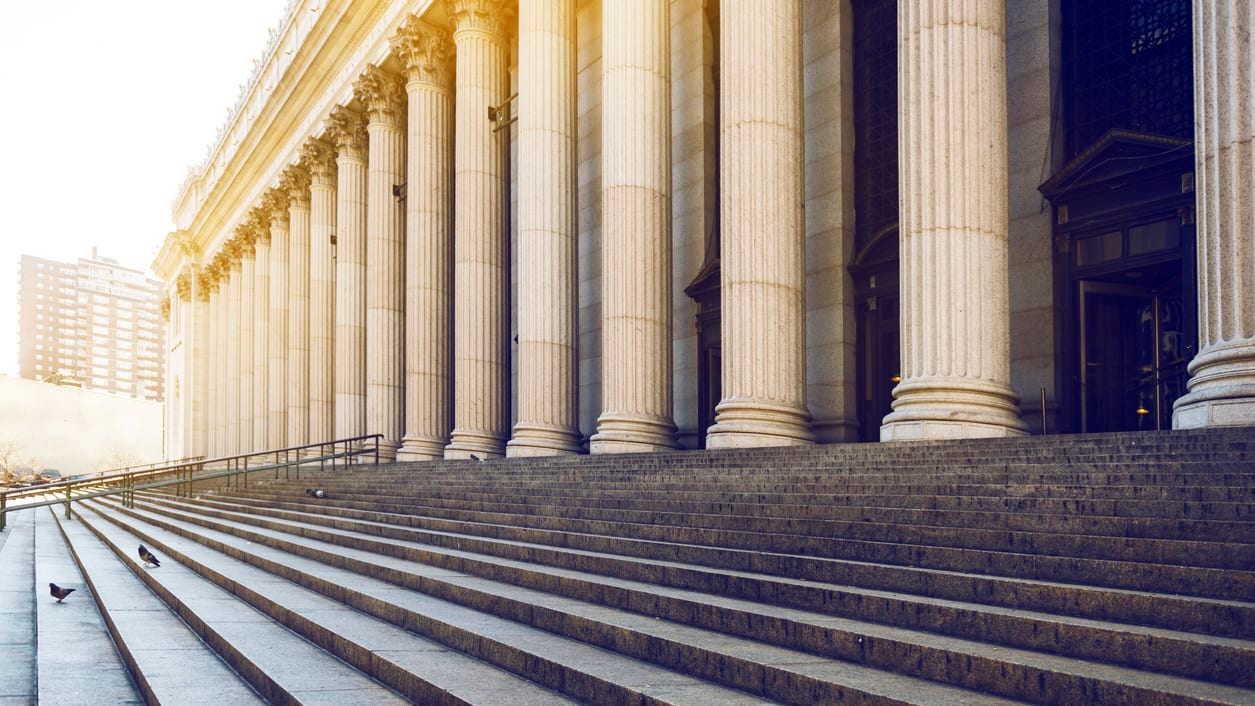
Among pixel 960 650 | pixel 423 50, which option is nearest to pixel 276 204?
pixel 423 50

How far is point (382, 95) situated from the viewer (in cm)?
3300

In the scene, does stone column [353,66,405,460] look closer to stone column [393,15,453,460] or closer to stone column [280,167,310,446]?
stone column [393,15,453,460]

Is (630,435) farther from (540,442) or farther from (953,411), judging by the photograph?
(953,411)

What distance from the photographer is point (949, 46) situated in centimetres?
1440

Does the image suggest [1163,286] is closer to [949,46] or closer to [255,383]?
[949,46]

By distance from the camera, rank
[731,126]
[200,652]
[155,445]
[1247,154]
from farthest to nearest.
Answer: [155,445]
[731,126]
[1247,154]
[200,652]

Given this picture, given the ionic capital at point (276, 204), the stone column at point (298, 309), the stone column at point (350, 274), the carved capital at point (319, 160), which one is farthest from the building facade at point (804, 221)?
the ionic capital at point (276, 204)

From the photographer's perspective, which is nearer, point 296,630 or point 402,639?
point 402,639

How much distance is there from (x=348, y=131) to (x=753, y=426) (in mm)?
23713

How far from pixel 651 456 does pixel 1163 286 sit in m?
8.17

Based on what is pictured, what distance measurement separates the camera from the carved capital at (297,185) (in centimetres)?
4219

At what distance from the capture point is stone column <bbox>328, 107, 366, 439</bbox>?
34906 mm

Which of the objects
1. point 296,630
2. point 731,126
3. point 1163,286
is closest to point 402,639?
point 296,630

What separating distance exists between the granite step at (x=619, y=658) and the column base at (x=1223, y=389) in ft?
20.8
